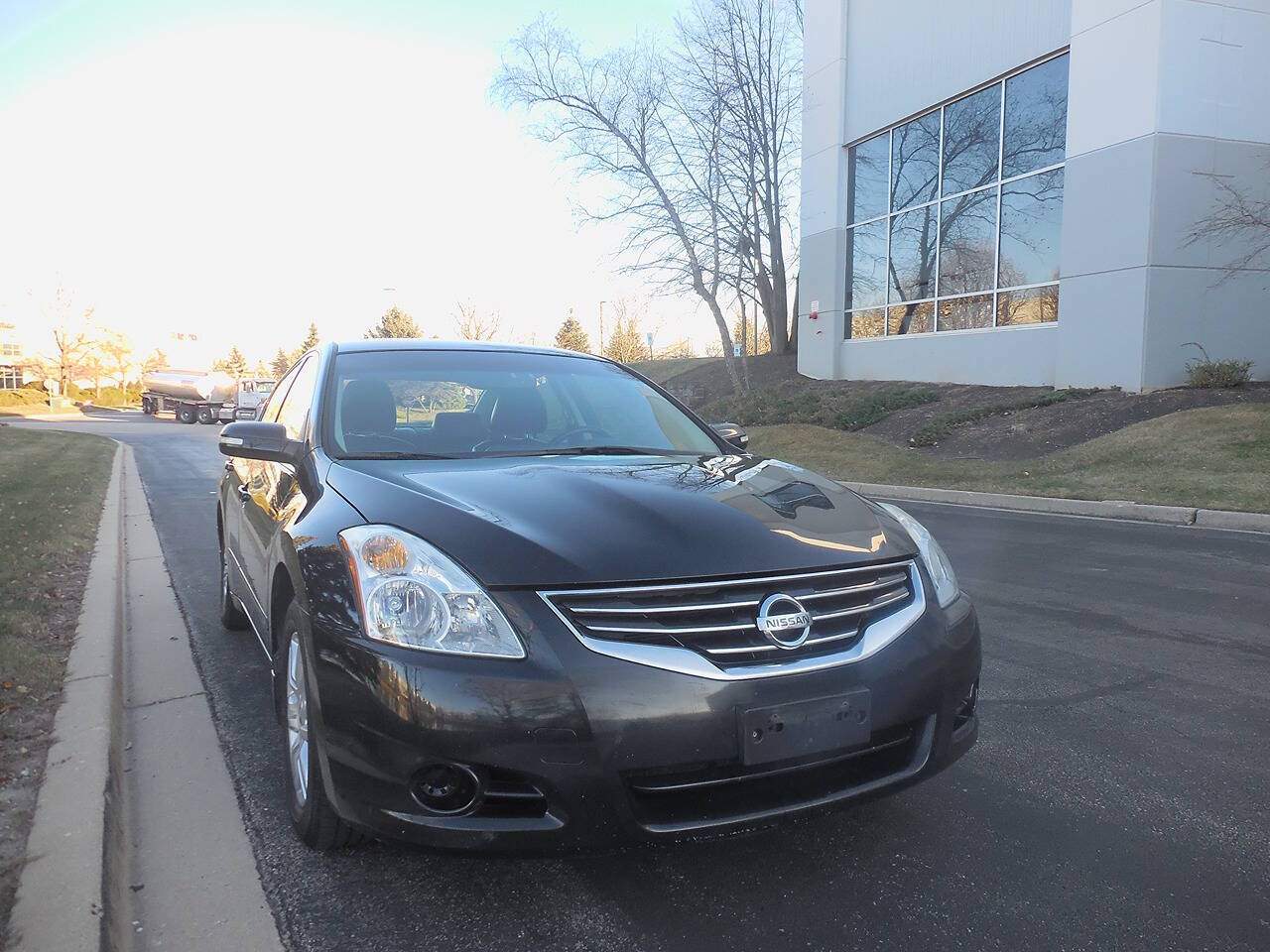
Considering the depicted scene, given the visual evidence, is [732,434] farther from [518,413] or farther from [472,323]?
[472,323]

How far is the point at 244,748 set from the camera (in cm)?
342

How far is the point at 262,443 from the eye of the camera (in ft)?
10.9

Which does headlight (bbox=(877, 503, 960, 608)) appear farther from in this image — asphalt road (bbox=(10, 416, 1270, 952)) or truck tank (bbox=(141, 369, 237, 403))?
truck tank (bbox=(141, 369, 237, 403))

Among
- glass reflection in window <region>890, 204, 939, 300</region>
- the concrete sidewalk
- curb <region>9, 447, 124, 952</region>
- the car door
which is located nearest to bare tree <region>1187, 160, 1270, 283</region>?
glass reflection in window <region>890, 204, 939, 300</region>

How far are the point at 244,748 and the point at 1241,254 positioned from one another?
Result: 16751 millimetres

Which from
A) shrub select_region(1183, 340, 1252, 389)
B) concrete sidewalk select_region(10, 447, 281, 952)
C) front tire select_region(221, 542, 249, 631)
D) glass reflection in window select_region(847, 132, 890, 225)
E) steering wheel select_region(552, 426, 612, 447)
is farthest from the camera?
glass reflection in window select_region(847, 132, 890, 225)

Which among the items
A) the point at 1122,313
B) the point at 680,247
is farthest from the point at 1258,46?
the point at 680,247

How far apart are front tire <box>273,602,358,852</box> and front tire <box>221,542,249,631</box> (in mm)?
2257

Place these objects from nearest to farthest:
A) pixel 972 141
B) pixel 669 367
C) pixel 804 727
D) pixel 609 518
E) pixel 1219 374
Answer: pixel 804 727 < pixel 609 518 < pixel 1219 374 < pixel 972 141 < pixel 669 367

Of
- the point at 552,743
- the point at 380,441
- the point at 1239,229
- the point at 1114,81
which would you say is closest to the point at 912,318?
the point at 1114,81

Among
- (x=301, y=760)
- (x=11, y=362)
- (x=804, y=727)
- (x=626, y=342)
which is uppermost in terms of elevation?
(x=626, y=342)

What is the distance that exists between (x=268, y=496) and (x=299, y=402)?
1.99 feet

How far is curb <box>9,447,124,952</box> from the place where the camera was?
83.0 inches

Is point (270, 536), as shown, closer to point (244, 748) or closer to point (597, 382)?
point (244, 748)
